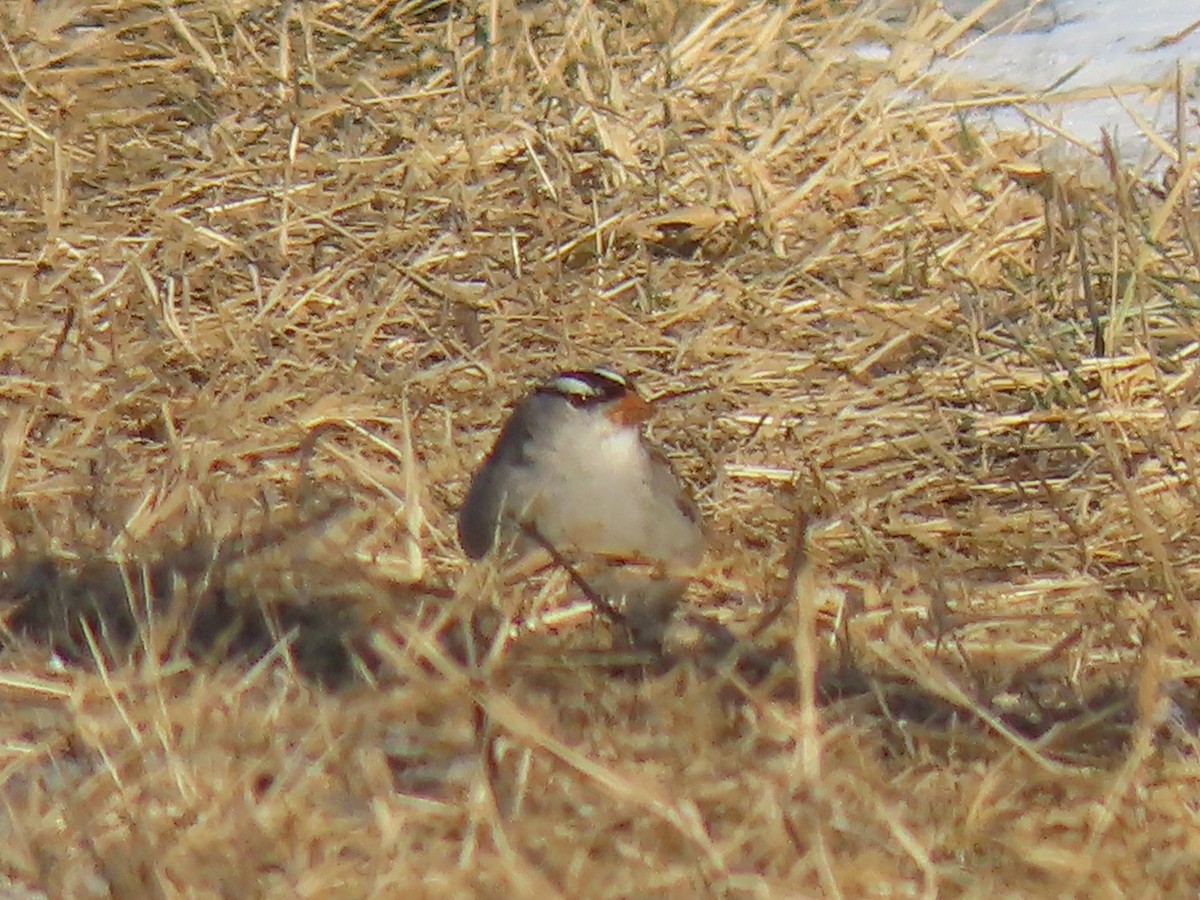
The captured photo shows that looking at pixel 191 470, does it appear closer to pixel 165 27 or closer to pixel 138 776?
pixel 138 776

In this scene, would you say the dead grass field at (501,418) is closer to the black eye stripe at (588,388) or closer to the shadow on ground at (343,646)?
the shadow on ground at (343,646)

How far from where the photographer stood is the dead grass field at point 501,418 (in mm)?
3055

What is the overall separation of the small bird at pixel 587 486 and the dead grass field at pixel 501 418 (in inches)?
6.0

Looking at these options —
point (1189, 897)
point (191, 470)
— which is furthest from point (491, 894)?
point (191, 470)

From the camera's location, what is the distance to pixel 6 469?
4953mm

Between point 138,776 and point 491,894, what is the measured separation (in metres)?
0.65

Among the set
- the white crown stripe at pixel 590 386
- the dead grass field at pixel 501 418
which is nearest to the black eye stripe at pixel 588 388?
the white crown stripe at pixel 590 386

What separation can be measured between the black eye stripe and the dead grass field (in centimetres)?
42

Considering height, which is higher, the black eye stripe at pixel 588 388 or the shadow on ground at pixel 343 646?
the black eye stripe at pixel 588 388

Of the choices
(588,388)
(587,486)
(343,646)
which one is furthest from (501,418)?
(343,646)

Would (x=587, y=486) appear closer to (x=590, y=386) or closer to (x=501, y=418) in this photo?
(x=590, y=386)

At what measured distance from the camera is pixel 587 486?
471 cm

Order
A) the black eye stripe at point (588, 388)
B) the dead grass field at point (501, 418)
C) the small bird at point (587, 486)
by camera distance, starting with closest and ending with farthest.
Answer: the dead grass field at point (501, 418) → the small bird at point (587, 486) → the black eye stripe at point (588, 388)

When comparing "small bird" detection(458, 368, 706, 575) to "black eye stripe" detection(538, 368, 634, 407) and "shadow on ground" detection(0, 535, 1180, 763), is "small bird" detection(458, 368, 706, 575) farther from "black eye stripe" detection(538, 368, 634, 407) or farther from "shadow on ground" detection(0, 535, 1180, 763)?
"shadow on ground" detection(0, 535, 1180, 763)
